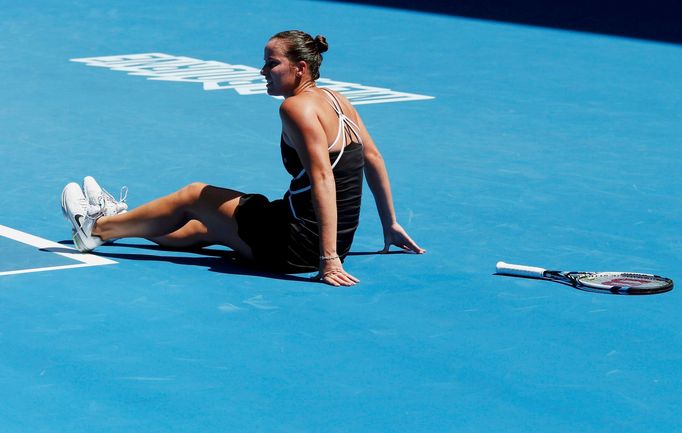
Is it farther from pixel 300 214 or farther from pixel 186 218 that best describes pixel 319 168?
pixel 186 218

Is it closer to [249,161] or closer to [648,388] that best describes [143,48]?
[249,161]

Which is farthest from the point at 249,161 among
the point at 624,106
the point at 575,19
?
the point at 575,19

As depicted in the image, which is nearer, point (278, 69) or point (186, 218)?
point (278, 69)

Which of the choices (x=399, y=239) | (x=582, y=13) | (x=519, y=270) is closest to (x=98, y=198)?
(x=399, y=239)

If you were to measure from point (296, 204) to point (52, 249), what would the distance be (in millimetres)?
1507

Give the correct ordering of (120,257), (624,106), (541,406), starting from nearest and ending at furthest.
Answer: (541,406) → (120,257) → (624,106)

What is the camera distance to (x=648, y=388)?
5.55 meters

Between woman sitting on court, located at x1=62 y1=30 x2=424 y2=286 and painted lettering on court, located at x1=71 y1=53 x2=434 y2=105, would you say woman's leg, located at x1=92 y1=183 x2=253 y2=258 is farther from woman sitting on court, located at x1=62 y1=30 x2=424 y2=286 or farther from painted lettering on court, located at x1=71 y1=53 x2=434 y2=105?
painted lettering on court, located at x1=71 y1=53 x2=434 y2=105

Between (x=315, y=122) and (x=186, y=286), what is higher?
(x=315, y=122)

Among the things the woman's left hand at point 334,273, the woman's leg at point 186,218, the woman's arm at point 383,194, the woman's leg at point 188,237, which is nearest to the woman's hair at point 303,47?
the woman's arm at point 383,194

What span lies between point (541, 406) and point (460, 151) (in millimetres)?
5455

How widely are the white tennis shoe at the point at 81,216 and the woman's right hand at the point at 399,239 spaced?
159 centimetres

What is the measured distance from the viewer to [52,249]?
762cm

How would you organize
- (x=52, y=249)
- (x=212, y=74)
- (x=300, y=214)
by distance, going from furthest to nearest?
(x=212, y=74), (x=52, y=249), (x=300, y=214)
